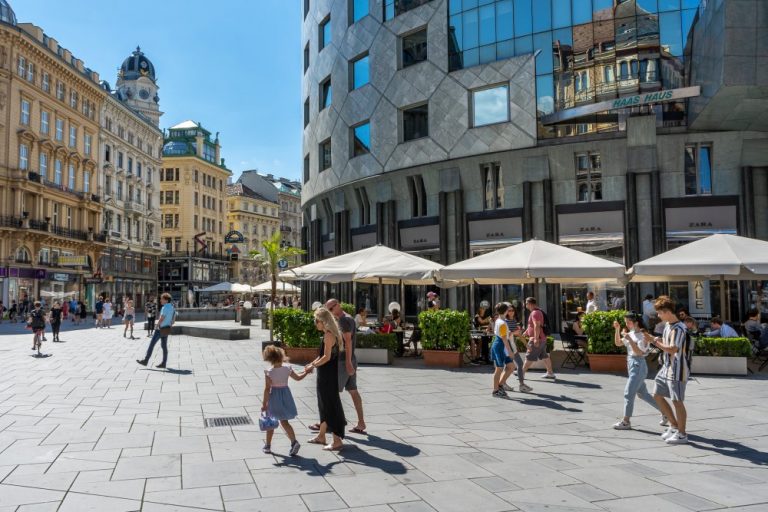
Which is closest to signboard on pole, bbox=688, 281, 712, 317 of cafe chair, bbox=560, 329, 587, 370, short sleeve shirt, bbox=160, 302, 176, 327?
cafe chair, bbox=560, 329, 587, 370

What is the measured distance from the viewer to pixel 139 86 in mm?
80438

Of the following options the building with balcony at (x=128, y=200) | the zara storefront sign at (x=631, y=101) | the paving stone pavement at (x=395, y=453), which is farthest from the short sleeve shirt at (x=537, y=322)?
the building with balcony at (x=128, y=200)

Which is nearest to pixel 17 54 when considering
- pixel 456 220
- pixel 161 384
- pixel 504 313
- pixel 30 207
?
pixel 30 207

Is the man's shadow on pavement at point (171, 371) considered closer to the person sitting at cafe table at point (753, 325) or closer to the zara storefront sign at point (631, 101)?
the person sitting at cafe table at point (753, 325)

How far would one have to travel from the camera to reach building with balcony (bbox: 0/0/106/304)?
143 ft

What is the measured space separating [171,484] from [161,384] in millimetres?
6673

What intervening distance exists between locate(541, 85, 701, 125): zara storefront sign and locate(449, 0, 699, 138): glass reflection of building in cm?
55

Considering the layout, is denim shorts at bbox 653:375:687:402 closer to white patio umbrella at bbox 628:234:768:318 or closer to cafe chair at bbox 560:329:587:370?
cafe chair at bbox 560:329:587:370

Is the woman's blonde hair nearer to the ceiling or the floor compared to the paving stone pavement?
nearer to the ceiling

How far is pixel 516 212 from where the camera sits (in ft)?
87.5

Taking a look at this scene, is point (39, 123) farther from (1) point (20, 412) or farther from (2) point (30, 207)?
(1) point (20, 412)

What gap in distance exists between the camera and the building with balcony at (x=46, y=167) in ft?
143

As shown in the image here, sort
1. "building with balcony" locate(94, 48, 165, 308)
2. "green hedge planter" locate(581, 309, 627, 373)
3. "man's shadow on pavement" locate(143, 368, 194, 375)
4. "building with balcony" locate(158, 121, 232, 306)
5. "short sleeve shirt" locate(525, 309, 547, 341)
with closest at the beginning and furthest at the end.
→ "short sleeve shirt" locate(525, 309, 547, 341)
"green hedge planter" locate(581, 309, 627, 373)
"man's shadow on pavement" locate(143, 368, 194, 375)
"building with balcony" locate(94, 48, 165, 308)
"building with balcony" locate(158, 121, 232, 306)

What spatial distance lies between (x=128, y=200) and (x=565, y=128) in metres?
51.4
